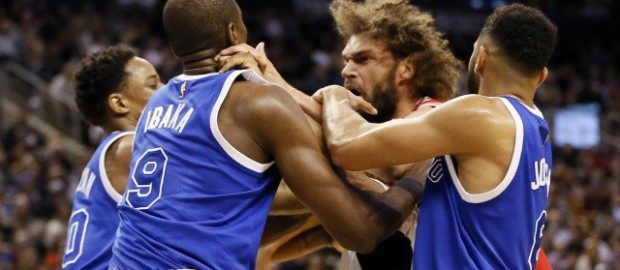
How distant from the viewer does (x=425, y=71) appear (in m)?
4.86

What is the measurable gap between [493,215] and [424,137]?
16.5 inches

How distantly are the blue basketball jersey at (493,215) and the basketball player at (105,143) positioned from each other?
5.23 ft

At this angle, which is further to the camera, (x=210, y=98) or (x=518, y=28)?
(x=518, y=28)

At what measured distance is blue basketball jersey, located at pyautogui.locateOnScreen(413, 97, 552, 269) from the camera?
3879 millimetres

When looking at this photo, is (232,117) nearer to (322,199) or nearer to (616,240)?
(322,199)

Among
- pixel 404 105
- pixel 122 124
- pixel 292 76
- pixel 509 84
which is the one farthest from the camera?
pixel 292 76

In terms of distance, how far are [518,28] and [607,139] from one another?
1548cm

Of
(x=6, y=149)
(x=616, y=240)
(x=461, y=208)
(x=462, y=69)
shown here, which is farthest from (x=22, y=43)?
(x=461, y=208)

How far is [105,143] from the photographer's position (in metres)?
4.92

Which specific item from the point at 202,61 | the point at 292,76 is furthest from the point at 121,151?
the point at 292,76

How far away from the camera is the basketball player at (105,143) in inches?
187

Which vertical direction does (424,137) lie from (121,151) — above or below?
above

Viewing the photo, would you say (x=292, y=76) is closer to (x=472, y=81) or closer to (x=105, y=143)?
(x=105, y=143)

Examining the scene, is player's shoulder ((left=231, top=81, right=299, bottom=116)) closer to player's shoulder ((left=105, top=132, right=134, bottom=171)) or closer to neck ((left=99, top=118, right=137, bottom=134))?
player's shoulder ((left=105, top=132, right=134, bottom=171))
